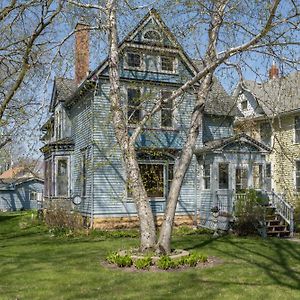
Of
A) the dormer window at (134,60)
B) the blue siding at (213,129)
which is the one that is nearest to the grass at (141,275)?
the blue siding at (213,129)

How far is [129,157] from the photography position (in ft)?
41.1

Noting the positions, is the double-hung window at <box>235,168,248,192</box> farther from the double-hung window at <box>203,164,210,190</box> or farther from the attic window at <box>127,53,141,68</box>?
the attic window at <box>127,53,141,68</box>

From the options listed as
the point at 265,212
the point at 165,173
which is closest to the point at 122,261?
the point at 265,212

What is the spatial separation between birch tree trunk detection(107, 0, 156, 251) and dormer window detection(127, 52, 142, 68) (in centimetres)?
798

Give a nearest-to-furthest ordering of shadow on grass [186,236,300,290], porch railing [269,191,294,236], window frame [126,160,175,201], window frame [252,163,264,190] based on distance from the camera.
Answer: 1. shadow on grass [186,236,300,290]
2. porch railing [269,191,294,236]
3. window frame [126,160,175,201]
4. window frame [252,163,264,190]

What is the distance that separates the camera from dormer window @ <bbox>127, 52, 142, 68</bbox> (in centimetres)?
2117

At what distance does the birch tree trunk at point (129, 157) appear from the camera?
1220 cm

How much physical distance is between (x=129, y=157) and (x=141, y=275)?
351 cm

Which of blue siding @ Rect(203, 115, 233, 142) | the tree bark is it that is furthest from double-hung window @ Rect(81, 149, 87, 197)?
the tree bark

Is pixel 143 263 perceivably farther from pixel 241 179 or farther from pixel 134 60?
pixel 134 60

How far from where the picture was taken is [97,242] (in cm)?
1639

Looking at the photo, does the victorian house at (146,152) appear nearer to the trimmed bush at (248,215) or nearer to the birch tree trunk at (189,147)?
the trimmed bush at (248,215)

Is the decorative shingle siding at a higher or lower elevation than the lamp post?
higher

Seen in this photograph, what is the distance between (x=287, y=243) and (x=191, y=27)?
29.4 feet
